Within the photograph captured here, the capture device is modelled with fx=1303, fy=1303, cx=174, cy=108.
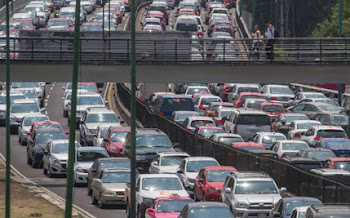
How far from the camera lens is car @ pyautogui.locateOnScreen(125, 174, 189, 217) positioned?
34969 mm

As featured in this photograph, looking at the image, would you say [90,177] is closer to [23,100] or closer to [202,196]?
[202,196]

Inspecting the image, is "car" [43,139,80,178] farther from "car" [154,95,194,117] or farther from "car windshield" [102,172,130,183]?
"car" [154,95,194,117]

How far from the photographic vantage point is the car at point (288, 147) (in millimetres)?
45709

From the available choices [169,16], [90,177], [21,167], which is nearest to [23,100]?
[21,167]

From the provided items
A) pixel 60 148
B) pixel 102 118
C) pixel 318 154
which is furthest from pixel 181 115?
pixel 318 154

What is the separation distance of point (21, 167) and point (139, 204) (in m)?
16.8

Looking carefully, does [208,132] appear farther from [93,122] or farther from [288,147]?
[288,147]

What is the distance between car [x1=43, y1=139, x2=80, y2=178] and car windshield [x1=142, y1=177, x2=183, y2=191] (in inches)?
413

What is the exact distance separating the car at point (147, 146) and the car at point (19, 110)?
50.8ft

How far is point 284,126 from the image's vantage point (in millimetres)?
55781

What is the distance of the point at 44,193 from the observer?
142 feet

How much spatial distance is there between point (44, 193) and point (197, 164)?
573 centimetres

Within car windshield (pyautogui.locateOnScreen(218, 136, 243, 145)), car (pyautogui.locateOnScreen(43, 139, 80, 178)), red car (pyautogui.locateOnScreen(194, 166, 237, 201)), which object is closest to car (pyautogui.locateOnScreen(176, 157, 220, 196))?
red car (pyautogui.locateOnScreen(194, 166, 237, 201))

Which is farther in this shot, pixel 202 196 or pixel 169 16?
pixel 169 16
